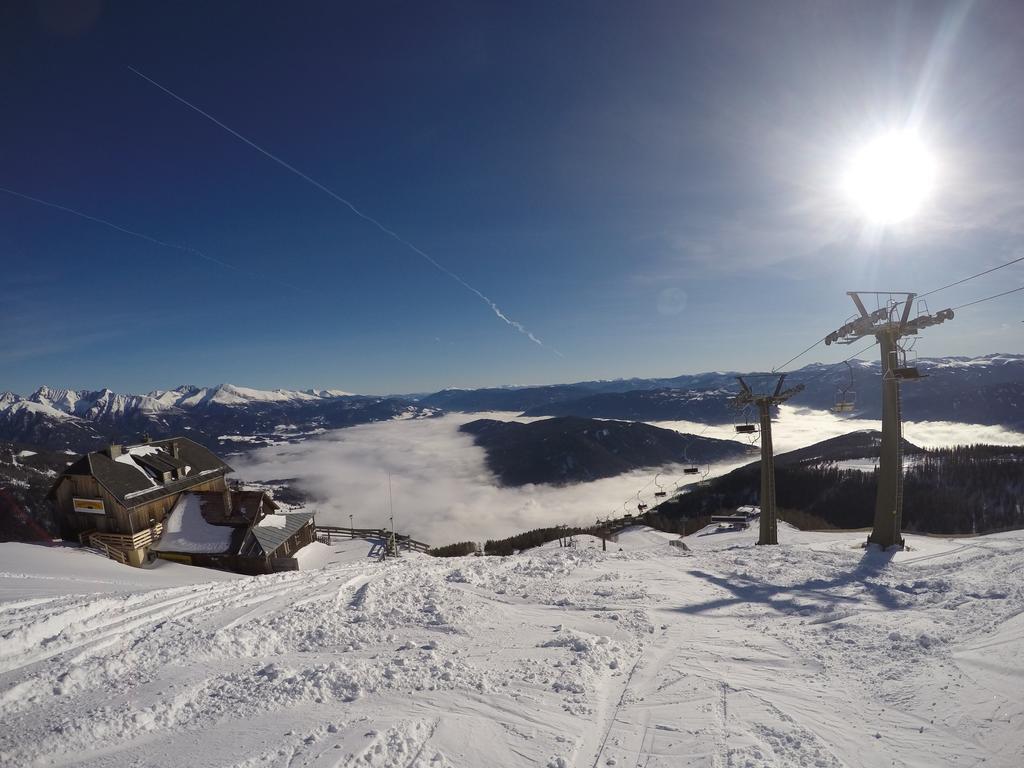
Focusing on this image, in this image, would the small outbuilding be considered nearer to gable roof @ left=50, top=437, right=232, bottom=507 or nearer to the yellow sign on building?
gable roof @ left=50, top=437, right=232, bottom=507

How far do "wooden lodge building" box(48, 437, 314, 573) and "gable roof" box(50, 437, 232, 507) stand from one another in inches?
2.2

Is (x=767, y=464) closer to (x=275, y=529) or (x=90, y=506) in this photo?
(x=275, y=529)

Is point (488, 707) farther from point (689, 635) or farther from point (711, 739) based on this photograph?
point (689, 635)

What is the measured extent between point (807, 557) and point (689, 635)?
10.2 m

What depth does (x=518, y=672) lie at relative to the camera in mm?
8133

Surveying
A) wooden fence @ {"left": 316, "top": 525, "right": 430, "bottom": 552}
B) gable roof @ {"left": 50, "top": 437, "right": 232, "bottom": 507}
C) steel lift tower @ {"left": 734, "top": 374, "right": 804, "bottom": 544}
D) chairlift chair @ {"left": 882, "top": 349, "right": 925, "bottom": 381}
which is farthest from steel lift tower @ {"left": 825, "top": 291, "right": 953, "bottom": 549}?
gable roof @ {"left": 50, "top": 437, "right": 232, "bottom": 507}

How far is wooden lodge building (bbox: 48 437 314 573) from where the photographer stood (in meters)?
25.4

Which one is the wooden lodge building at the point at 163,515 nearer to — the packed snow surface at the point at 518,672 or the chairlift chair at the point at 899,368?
the packed snow surface at the point at 518,672

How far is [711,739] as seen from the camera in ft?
20.5

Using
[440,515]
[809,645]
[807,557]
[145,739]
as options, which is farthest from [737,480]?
[145,739]

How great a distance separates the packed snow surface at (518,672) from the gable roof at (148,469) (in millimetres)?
14076

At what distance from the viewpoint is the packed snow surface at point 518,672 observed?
6.00 meters

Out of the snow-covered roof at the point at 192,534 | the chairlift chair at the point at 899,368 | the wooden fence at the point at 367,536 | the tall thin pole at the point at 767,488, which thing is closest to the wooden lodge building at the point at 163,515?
the snow-covered roof at the point at 192,534

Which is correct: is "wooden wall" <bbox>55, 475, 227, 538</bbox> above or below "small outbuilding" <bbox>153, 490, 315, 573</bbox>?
above
